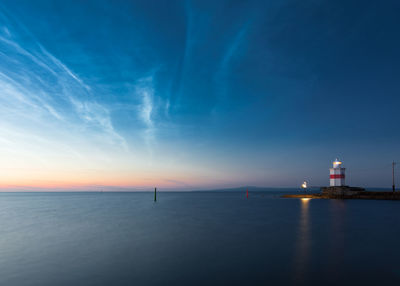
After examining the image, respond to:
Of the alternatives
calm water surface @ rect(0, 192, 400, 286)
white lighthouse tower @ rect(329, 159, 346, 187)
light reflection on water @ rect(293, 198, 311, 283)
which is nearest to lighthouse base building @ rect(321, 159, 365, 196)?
white lighthouse tower @ rect(329, 159, 346, 187)

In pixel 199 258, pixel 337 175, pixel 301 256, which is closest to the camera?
pixel 199 258

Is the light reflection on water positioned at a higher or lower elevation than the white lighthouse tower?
lower

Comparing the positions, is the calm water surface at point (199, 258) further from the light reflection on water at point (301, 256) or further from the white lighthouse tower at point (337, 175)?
the white lighthouse tower at point (337, 175)

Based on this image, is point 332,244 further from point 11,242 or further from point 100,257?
point 11,242

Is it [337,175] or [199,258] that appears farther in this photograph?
[337,175]

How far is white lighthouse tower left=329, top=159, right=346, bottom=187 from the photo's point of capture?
6138 cm

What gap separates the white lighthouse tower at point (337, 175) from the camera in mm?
61375

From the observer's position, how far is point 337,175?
61.9 m

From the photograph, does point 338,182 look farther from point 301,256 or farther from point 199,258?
point 199,258

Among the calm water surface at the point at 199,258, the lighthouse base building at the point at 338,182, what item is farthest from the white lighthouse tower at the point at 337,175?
the calm water surface at the point at 199,258

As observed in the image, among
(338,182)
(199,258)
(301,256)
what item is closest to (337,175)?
(338,182)

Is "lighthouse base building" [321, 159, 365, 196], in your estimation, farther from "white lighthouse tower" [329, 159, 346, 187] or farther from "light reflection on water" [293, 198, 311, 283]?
"light reflection on water" [293, 198, 311, 283]

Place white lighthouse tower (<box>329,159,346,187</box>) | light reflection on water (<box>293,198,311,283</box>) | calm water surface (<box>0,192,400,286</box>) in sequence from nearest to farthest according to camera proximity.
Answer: calm water surface (<box>0,192,400,286</box>)
light reflection on water (<box>293,198,311,283</box>)
white lighthouse tower (<box>329,159,346,187</box>)

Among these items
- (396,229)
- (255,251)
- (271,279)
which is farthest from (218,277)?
(396,229)
